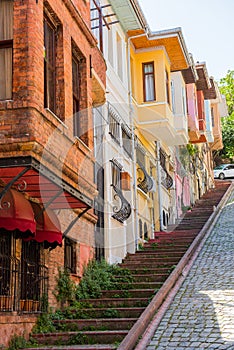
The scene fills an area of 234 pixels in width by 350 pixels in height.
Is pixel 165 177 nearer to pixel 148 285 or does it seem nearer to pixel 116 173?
pixel 116 173

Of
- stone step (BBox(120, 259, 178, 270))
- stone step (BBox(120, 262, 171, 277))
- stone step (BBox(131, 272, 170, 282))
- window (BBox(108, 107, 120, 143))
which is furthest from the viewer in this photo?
window (BBox(108, 107, 120, 143))

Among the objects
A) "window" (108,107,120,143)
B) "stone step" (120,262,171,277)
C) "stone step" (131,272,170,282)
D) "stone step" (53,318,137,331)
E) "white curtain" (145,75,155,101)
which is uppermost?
"white curtain" (145,75,155,101)

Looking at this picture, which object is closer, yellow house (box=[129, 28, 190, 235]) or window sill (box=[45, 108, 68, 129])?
window sill (box=[45, 108, 68, 129])

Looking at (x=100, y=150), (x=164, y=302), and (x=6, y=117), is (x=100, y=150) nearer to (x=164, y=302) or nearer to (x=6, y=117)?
(x=164, y=302)

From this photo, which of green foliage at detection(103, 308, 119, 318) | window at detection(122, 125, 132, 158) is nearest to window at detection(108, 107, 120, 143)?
window at detection(122, 125, 132, 158)

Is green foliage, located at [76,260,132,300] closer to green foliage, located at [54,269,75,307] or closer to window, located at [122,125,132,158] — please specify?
green foliage, located at [54,269,75,307]

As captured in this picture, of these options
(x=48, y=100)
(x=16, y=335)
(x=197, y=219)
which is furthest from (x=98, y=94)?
(x=197, y=219)

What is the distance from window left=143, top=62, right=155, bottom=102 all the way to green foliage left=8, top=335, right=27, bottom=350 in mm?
13868

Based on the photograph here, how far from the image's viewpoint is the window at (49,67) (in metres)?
10.7

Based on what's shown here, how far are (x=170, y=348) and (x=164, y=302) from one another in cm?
294

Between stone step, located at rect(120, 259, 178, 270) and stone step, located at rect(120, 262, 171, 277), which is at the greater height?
stone step, located at rect(120, 259, 178, 270)

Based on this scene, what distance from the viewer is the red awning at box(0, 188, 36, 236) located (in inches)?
360

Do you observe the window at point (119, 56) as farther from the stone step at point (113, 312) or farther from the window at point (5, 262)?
the window at point (5, 262)

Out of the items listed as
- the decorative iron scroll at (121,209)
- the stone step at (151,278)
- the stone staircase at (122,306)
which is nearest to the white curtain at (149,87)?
the stone staircase at (122,306)
